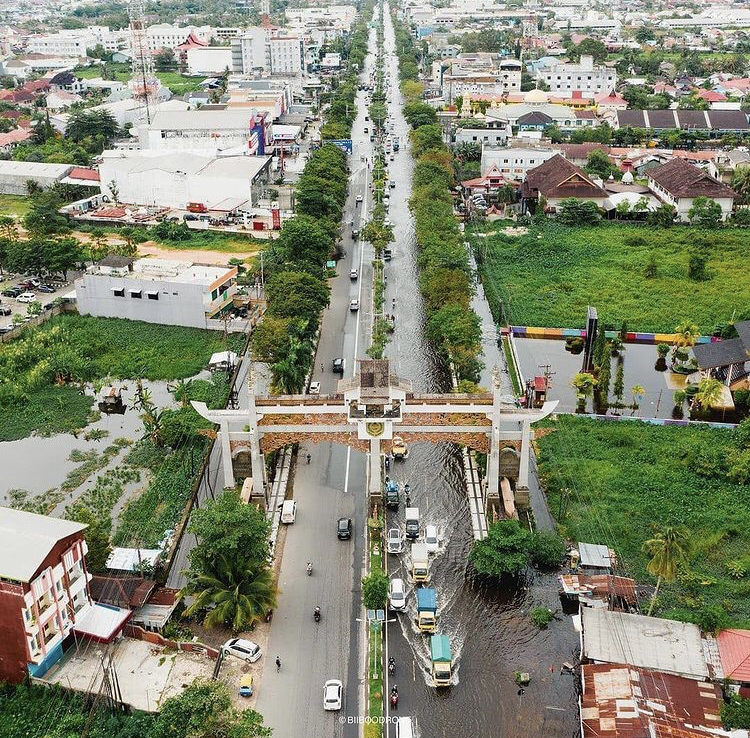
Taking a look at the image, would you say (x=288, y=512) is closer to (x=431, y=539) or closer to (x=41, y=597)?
(x=431, y=539)

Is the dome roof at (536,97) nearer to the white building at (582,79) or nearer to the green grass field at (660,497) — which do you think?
the white building at (582,79)

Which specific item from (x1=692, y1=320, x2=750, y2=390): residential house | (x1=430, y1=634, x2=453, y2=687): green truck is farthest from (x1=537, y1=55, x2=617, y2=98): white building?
(x1=430, y1=634, x2=453, y2=687): green truck

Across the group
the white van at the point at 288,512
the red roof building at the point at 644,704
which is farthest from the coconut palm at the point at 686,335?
the red roof building at the point at 644,704

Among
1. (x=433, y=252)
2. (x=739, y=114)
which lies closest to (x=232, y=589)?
(x=433, y=252)

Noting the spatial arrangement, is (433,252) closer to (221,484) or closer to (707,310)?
(707,310)

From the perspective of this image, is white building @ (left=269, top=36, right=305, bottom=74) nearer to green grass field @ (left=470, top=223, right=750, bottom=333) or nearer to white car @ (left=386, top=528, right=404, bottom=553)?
green grass field @ (left=470, top=223, right=750, bottom=333)

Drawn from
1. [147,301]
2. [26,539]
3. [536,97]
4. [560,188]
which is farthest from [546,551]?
[536,97]
